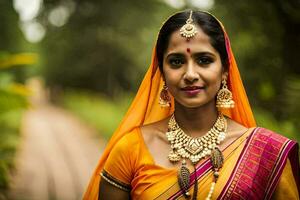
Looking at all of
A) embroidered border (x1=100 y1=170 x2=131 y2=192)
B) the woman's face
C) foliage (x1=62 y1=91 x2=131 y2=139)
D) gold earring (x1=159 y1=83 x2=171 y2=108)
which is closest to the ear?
the woman's face

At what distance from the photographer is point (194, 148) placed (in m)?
2.23

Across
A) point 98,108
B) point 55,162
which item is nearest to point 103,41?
point 98,108

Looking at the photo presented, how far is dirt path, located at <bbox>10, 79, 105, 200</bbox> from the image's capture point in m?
7.34

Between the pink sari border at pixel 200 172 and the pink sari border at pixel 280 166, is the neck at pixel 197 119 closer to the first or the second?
the pink sari border at pixel 200 172

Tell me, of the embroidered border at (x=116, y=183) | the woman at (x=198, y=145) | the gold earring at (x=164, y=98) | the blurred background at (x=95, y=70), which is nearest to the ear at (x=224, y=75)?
the woman at (x=198, y=145)

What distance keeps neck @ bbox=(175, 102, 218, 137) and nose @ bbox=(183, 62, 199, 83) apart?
22cm

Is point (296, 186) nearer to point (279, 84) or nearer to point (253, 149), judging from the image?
point (253, 149)

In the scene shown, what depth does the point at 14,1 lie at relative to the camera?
10055 mm

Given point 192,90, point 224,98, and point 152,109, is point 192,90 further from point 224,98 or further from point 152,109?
point 152,109

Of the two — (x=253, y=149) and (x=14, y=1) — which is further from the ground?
(x=14, y=1)

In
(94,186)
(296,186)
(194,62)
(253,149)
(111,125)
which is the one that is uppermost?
(194,62)

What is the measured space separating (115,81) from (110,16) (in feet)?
10.1

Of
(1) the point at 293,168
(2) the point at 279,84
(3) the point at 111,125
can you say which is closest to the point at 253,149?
(1) the point at 293,168

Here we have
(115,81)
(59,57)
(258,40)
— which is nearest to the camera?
(258,40)
